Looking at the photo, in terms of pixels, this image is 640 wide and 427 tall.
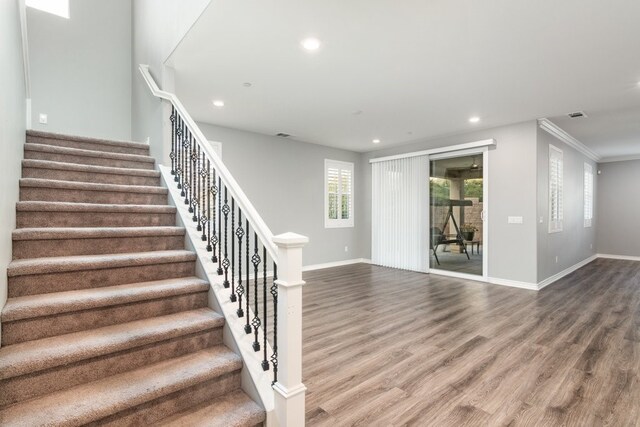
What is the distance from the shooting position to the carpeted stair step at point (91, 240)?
2.06m

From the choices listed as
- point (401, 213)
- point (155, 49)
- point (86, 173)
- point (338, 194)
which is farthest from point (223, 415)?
point (338, 194)

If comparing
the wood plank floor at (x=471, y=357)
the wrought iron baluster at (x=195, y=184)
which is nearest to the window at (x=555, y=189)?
the wood plank floor at (x=471, y=357)

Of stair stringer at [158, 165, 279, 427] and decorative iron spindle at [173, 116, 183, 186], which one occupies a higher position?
decorative iron spindle at [173, 116, 183, 186]

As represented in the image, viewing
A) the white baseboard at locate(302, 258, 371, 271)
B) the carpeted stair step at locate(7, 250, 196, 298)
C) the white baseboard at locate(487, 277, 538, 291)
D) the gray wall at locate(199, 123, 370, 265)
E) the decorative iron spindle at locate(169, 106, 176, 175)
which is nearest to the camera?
the carpeted stair step at locate(7, 250, 196, 298)

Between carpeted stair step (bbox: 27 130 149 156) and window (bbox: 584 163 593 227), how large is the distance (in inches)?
367

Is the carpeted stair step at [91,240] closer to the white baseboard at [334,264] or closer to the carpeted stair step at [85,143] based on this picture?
the carpeted stair step at [85,143]

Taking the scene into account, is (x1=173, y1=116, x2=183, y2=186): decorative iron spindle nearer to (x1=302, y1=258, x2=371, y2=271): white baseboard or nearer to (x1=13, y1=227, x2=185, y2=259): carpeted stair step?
(x1=13, y1=227, x2=185, y2=259): carpeted stair step

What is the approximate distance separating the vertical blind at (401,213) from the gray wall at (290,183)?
0.55 metres

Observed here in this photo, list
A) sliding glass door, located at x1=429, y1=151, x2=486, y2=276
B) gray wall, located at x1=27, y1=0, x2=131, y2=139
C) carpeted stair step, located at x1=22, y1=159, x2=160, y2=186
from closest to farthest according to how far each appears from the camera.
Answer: carpeted stair step, located at x1=22, y1=159, x2=160, y2=186, gray wall, located at x1=27, y1=0, x2=131, y2=139, sliding glass door, located at x1=429, y1=151, x2=486, y2=276

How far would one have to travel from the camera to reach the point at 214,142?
18.3 feet

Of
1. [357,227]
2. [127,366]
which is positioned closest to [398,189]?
[357,227]

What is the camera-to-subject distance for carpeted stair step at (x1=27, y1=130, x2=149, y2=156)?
3086 millimetres

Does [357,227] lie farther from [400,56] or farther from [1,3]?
[1,3]

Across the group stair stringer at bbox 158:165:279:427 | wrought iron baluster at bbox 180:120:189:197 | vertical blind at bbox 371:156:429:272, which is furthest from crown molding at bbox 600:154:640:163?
stair stringer at bbox 158:165:279:427
